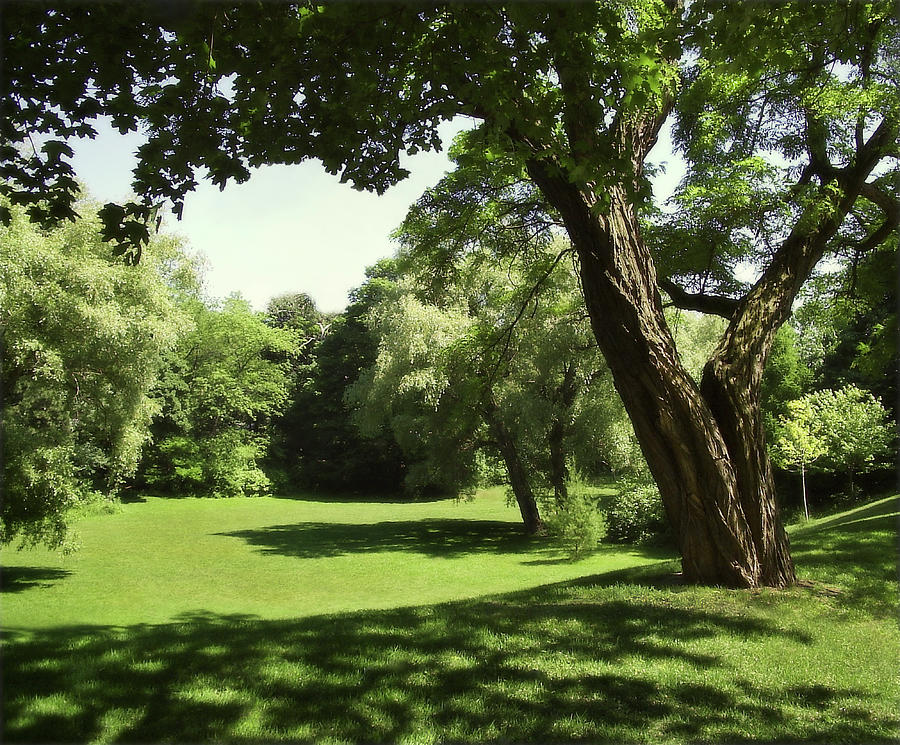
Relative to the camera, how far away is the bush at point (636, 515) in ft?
70.0

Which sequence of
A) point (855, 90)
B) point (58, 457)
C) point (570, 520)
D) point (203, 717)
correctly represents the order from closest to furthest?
1. point (203, 717)
2. point (855, 90)
3. point (58, 457)
4. point (570, 520)

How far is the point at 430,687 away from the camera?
4.05 metres

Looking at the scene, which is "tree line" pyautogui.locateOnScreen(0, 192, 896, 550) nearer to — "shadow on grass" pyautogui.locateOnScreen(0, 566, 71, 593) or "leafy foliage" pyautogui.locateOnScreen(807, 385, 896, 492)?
"leafy foliage" pyautogui.locateOnScreen(807, 385, 896, 492)

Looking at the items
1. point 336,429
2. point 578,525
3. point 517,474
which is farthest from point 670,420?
point 336,429

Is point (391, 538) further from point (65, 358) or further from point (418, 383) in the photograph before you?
point (65, 358)

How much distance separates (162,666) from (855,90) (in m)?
10.5

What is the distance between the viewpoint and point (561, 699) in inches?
154

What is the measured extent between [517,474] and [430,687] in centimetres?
2050

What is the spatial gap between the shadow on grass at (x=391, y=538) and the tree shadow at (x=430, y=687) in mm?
15193

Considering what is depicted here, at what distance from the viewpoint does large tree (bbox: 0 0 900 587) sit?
182 inches

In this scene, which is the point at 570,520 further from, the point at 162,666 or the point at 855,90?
the point at 162,666

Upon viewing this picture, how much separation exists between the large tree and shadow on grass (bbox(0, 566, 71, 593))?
12.8m

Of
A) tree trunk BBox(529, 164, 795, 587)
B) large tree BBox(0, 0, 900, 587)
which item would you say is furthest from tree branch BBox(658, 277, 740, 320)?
tree trunk BBox(529, 164, 795, 587)

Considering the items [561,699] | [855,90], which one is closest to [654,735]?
[561,699]
